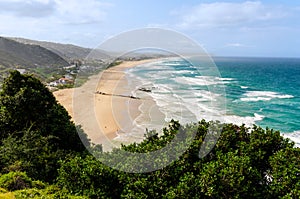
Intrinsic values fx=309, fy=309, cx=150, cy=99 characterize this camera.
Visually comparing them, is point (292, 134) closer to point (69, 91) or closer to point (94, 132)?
point (94, 132)

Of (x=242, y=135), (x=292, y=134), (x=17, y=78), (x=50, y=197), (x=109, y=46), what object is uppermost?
(x=109, y=46)

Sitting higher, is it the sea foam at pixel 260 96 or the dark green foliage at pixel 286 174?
the dark green foliage at pixel 286 174

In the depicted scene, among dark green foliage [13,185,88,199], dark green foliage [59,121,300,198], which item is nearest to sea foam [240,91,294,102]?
dark green foliage [59,121,300,198]

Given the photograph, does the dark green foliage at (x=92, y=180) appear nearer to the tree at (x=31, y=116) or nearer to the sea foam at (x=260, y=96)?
the tree at (x=31, y=116)

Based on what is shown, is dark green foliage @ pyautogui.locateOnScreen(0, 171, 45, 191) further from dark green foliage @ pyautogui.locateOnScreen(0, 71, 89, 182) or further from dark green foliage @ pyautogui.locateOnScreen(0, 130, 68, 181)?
dark green foliage @ pyautogui.locateOnScreen(0, 71, 89, 182)

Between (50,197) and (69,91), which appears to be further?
(69,91)

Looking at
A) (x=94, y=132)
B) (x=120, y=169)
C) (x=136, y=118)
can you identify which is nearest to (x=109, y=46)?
(x=120, y=169)

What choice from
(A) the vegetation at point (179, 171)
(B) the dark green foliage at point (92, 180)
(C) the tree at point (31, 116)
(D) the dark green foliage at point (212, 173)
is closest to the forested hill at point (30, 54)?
(C) the tree at point (31, 116)

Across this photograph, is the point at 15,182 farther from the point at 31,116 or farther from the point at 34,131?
the point at 31,116
